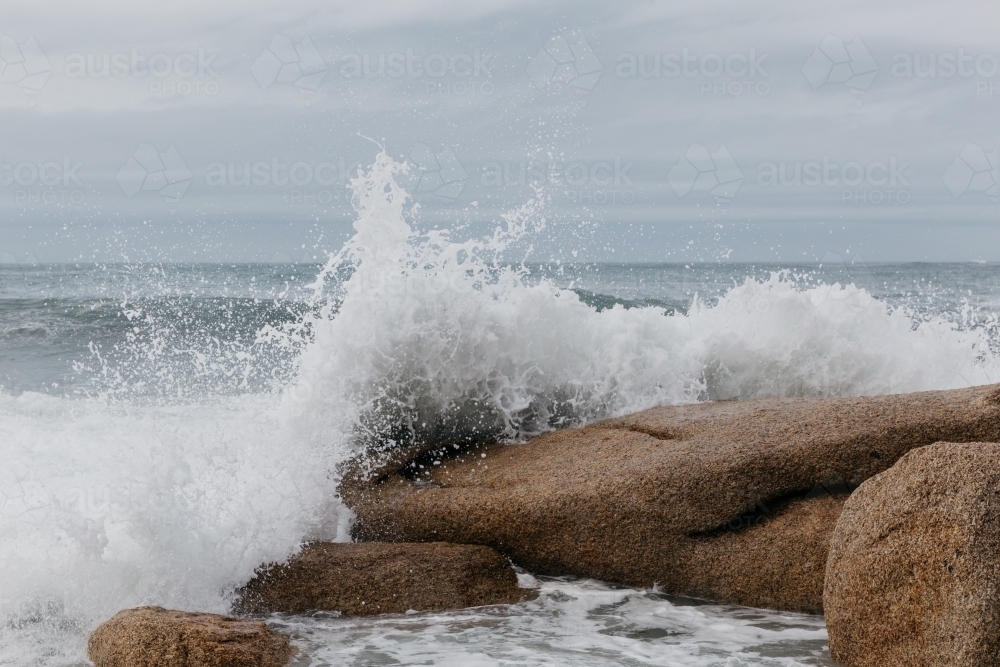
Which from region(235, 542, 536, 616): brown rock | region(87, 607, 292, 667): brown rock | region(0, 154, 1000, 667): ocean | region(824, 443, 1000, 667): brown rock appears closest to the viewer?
region(824, 443, 1000, 667): brown rock

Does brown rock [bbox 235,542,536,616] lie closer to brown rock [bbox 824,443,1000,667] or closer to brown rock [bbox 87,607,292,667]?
brown rock [bbox 87,607,292,667]

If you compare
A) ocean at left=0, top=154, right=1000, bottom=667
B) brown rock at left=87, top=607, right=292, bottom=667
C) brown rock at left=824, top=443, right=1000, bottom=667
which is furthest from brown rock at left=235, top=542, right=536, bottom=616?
brown rock at left=824, top=443, right=1000, bottom=667

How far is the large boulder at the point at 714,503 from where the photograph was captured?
4156 mm

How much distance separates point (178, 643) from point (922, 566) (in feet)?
8.48

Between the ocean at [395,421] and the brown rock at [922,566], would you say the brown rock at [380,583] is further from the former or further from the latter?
the brown rock at [922,566]

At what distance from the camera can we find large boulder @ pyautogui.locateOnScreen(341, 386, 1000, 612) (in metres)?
4.16

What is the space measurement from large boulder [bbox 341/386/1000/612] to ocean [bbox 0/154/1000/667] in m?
0.16

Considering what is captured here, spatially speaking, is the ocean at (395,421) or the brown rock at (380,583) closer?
the ocean at (395,421)

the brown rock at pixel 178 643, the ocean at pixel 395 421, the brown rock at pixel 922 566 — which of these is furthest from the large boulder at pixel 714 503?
the brown rock at pixel 178 643

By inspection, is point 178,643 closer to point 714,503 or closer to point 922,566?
point 714,503

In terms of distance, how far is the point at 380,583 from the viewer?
4.17 metres

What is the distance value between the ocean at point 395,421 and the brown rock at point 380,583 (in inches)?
3.7

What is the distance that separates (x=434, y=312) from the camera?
5.73m

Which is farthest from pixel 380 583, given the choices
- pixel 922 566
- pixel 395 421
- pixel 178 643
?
pixel 922 566
